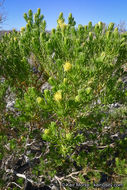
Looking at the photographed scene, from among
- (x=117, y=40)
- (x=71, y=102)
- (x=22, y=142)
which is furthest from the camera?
(x=22, y=142)

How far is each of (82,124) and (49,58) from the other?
1.01m

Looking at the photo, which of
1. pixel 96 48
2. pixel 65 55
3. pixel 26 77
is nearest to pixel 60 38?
pixel 65 55

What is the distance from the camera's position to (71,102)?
5.21ft

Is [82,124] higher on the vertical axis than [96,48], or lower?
lower

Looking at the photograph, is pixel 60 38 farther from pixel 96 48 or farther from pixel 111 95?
pixel 111 95

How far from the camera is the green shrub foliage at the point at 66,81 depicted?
167cm

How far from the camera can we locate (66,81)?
1.65 m

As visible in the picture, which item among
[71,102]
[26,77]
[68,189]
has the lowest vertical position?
[68,189]

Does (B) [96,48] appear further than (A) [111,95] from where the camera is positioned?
Yes

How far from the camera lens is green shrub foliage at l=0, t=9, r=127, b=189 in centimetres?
167

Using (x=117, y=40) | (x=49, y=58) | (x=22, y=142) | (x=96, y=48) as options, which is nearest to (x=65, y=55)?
(x=49, y=58)

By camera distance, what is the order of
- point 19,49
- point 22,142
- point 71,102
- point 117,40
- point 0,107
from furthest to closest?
point 22,142, point 0,107, point 19,49, point 117,40, point 71,102

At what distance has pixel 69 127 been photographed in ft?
6.56

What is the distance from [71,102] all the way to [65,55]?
30.4 inches
